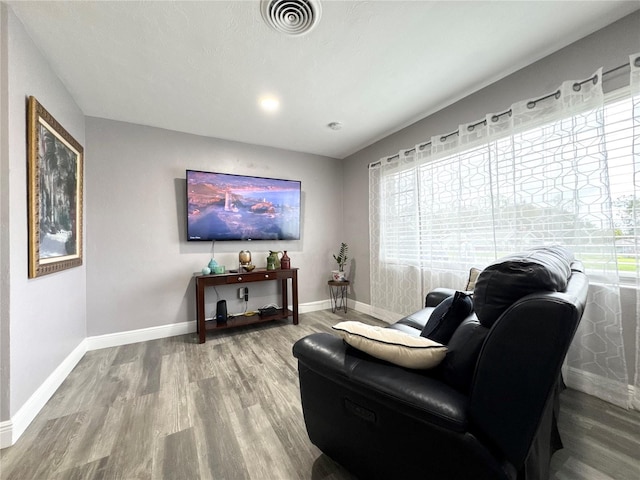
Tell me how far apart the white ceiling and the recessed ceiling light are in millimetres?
100

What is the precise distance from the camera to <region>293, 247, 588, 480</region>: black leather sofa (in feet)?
2.27

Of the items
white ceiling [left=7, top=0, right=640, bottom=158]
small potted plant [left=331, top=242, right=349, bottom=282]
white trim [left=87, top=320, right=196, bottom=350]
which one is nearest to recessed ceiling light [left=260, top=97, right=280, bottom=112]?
white ceiling [left=7, top=0, right=640, bottom=158]

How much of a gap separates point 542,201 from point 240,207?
9.91 feet

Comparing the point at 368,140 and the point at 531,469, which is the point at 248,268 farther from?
the point at 531,469

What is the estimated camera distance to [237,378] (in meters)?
2.01

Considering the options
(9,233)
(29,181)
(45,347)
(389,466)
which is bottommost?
(389,466)

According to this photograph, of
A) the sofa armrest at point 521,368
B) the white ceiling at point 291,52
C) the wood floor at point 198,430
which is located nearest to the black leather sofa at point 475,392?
the sofa armrest at point 521,368

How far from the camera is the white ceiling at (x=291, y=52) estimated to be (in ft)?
4.92

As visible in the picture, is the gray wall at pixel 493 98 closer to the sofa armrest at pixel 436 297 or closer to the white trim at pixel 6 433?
the sofa armrest at pixel 436 297

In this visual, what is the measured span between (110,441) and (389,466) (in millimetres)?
1503

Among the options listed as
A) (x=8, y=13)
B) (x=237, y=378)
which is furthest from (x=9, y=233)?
(x=237, y=378)

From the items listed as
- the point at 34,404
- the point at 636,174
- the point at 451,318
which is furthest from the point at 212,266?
the point at 636,174

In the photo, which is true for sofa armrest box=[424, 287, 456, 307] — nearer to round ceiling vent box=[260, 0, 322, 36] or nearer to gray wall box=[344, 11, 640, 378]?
gray wall box=[344, 11, 640, 378]

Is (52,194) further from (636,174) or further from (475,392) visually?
(636,174)
